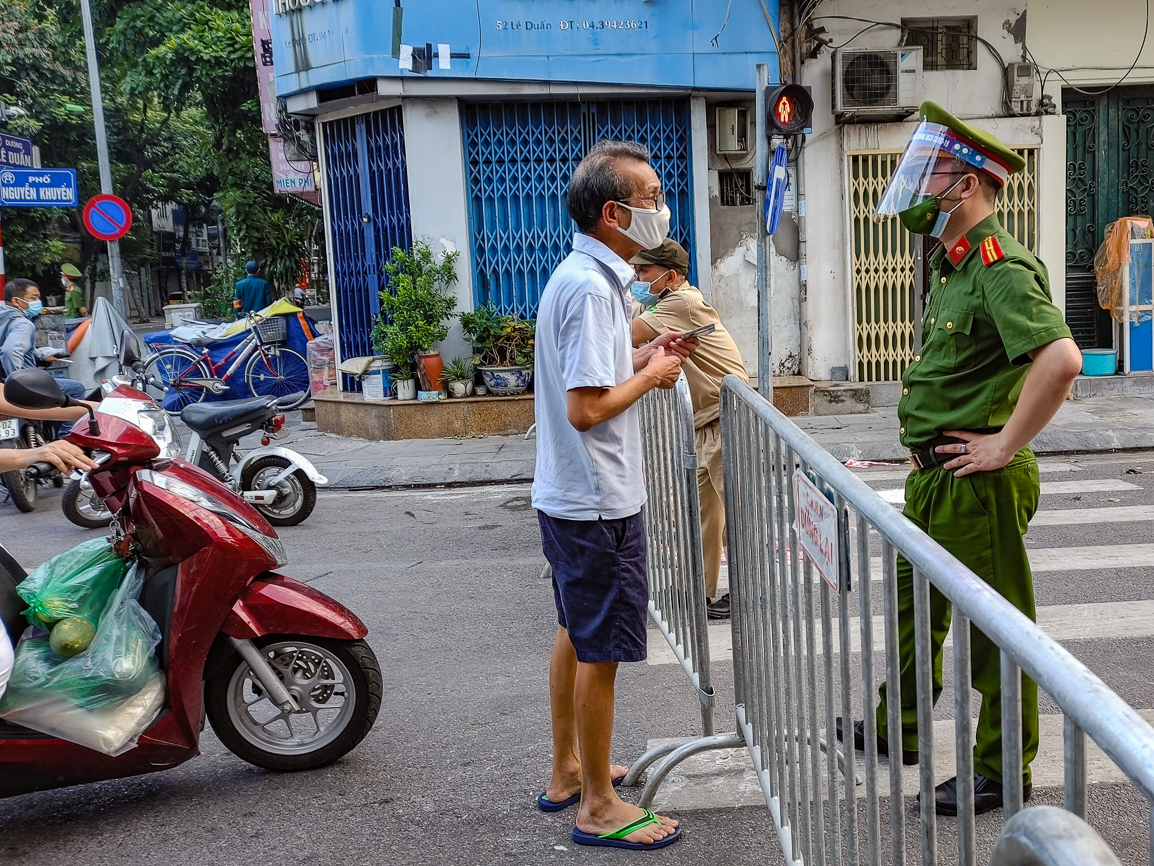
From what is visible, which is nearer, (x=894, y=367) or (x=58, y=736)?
(x=58, y=736)

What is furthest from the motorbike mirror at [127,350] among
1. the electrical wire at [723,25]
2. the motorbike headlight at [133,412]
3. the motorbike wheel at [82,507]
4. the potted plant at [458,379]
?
the motorbike headlight at [133,412]

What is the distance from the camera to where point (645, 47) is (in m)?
10.6

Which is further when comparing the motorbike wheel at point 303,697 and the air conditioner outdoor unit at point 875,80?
the air conditioner outdoor unit at point 875,80

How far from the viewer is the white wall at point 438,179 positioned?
10.7 metres

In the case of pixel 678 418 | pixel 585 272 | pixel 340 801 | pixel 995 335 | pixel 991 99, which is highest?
pixel 991 99

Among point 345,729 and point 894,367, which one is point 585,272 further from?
point 894,367

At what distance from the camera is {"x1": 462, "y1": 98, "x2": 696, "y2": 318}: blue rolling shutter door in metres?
11.0

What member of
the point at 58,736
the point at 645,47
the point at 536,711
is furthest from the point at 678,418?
the point at 645,47

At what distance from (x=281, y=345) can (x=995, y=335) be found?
12.4m

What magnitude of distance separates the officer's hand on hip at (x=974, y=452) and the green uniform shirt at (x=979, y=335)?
0.13ft

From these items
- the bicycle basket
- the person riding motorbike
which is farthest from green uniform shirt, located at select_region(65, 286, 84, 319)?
the person riding motorbike

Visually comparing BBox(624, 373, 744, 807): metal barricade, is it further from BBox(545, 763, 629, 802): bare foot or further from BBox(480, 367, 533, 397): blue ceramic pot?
BBox(480, 367, 533, 397): blue ceramic pot

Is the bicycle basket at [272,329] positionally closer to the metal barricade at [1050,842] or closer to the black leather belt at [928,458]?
the black leather belt at [928,458]

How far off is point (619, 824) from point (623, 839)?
0.04m
